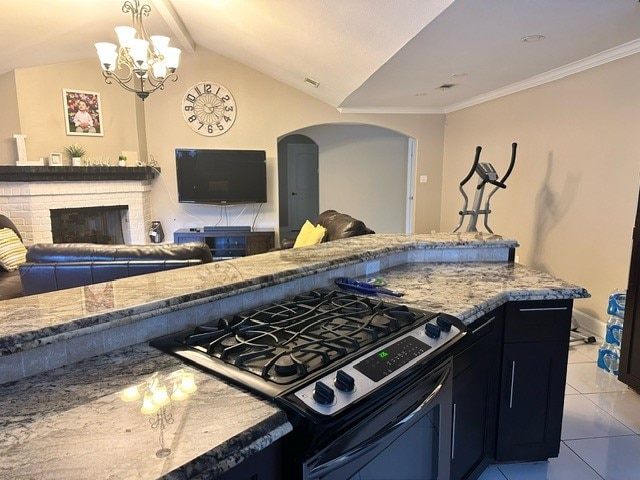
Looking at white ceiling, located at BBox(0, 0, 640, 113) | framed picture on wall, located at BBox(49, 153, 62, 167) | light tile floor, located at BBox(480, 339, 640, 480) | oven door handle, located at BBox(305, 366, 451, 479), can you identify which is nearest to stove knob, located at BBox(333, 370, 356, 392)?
oven door handle, located at BBox(305, 366, 451, 479)

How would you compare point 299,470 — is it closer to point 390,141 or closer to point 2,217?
point 2,217

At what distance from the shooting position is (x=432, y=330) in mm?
1253

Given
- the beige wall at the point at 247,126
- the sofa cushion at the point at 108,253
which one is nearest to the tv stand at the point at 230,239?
the beige wall at the point at 247,126

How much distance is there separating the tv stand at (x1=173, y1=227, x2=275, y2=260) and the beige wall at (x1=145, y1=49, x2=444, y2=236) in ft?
1.30

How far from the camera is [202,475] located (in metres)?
0.69

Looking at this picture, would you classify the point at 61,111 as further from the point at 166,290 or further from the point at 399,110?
the point at 166,290

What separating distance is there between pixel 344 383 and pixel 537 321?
4.00 feet

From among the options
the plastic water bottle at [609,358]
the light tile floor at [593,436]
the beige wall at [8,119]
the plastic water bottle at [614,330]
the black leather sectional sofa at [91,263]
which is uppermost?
the beige wall at [8,119]

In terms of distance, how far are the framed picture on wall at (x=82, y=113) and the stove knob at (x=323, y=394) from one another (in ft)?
18.0

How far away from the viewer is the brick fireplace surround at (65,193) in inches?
185

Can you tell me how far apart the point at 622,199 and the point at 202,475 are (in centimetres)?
358

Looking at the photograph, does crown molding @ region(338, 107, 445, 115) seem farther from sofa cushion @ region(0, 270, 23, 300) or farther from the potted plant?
sofa cushion @ region(0, 270, 23, 300)

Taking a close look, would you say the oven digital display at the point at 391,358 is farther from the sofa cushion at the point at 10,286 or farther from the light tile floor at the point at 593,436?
the sofa cushion at the point at 10,286

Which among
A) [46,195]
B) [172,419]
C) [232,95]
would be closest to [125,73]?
[232,95]
